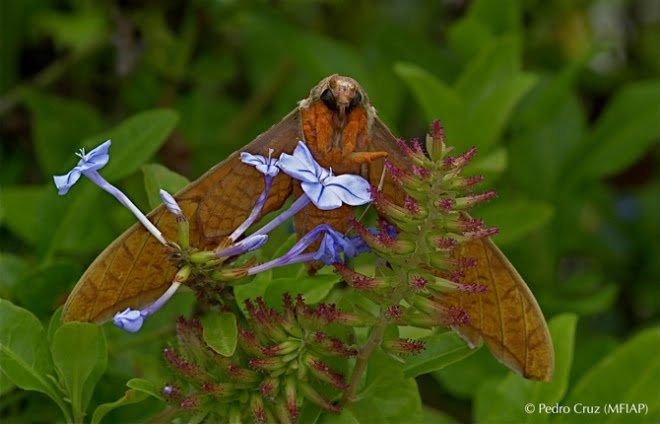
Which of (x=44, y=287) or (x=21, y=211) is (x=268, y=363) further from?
(x=21, y=211)

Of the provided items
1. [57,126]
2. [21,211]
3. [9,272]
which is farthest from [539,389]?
[57,126]

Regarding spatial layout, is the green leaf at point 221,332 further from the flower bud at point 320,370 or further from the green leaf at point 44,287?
the green leaf at point 44,287

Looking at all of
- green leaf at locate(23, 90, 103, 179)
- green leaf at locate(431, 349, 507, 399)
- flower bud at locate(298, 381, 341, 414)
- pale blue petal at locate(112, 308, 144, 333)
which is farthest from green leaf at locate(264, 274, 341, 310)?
green leaf at locate(23, 90, 103, 179)

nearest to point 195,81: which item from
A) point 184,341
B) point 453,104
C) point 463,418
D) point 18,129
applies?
point 18,129

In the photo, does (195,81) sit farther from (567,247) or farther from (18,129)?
(567,247)

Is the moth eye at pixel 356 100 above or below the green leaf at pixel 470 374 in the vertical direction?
above

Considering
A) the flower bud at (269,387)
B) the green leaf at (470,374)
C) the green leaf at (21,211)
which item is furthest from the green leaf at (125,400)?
the green leaf at (470,374)

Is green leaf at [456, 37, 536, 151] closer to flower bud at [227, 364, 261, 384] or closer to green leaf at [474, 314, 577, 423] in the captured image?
green leaf at [474, 314, 577, 423]
